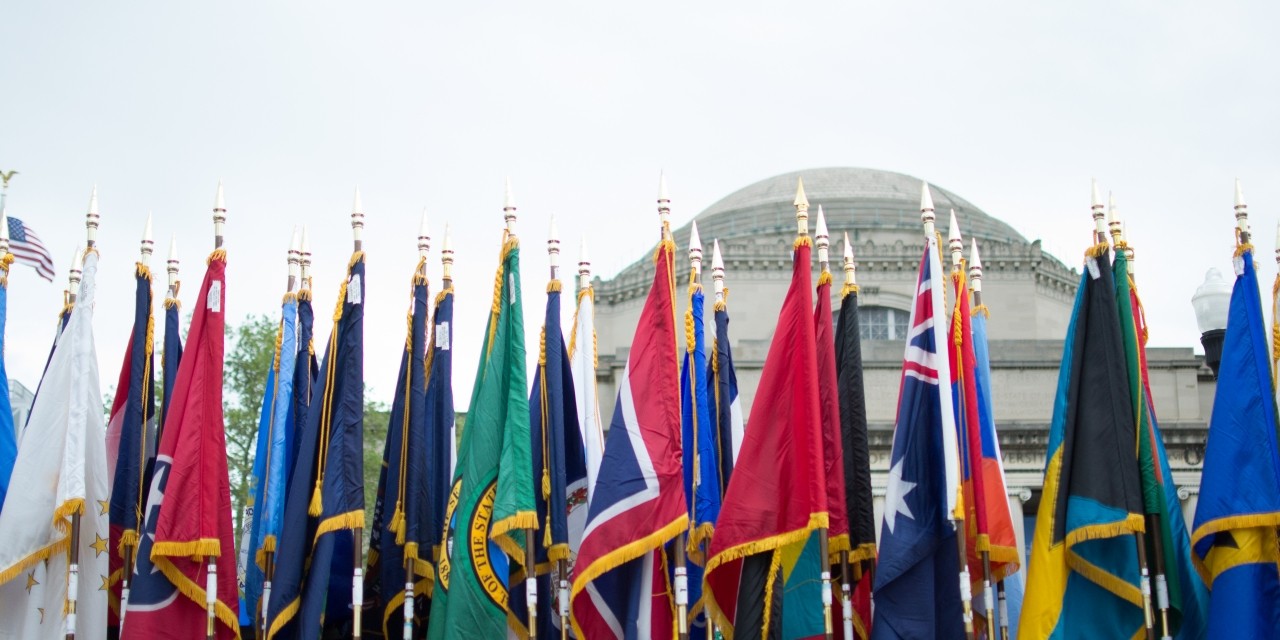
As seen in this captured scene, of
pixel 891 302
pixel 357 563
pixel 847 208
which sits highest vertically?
pixel 847 208

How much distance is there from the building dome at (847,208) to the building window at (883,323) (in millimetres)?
2831

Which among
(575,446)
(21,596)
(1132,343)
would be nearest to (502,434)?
(575,446)

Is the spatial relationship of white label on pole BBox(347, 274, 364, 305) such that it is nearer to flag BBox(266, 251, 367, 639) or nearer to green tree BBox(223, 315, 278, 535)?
flag BBox(266, 251, 367, 639)

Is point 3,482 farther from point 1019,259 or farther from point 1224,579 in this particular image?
point 1019,259

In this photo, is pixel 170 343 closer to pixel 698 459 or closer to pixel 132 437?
pixel 132 437

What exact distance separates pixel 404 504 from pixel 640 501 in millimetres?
2436

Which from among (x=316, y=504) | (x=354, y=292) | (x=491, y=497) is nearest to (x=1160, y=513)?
(x=491, y=497)

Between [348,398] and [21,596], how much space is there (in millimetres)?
3524

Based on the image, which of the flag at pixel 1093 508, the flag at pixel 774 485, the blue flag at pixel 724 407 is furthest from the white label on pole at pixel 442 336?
the flag at pixel 1093 508

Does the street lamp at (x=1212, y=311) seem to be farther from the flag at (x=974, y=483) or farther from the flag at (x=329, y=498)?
Answer: the flag at (x=329, y=498)

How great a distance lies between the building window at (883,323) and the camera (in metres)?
38.0

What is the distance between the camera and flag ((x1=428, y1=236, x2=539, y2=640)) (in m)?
12.9

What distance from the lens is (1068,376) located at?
1326cm

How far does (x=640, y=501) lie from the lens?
12.7 metres
